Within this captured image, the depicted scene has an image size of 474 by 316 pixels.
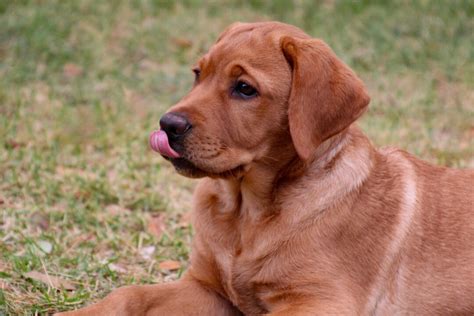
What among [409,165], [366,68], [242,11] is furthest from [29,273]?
[242,11]

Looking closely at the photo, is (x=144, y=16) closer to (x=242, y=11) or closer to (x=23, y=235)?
(x=242, y=11)

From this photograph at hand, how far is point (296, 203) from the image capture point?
4.61 m

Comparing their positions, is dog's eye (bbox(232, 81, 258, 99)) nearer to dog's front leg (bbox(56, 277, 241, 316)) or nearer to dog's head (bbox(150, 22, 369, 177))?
dog's head (bbox(150, 22, 369, 177))

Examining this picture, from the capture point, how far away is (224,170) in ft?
14.5

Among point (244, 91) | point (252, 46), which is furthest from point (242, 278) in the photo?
point (252, 46)

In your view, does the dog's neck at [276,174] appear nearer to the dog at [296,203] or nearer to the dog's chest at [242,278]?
the dog at [296,203]

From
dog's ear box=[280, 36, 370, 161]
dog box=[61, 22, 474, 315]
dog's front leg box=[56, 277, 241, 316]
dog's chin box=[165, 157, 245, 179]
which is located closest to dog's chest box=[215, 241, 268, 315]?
dog box=[61, 22, 474, 315]

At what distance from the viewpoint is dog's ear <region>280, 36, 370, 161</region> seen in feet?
14.3

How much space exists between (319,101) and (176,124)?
714 millimetres

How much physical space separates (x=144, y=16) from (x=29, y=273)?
21.2 ft

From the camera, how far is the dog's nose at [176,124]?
427 cm

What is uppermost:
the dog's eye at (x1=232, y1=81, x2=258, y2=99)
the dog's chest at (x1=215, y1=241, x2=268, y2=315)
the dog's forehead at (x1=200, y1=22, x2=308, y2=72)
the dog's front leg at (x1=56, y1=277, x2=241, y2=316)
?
the dog's forehead at (x1=200, y1=22, x2=308, y2=72)

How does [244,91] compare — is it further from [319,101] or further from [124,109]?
[124,109]

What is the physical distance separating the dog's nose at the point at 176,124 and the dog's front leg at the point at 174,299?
1026 mm
